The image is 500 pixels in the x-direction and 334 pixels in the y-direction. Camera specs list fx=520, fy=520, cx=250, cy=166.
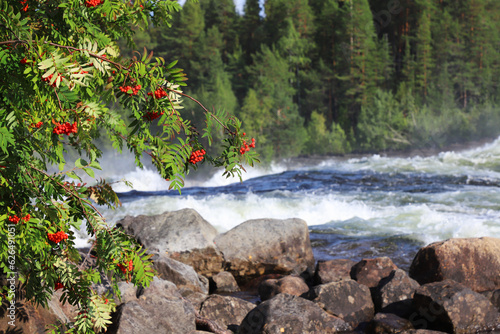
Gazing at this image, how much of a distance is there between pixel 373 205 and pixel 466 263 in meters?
7.65

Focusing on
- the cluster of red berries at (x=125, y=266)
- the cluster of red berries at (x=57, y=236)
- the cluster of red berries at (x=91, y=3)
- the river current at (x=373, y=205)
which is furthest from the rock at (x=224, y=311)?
the cluster of red berries at (x=91, y=3)

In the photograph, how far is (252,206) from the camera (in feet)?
49.4

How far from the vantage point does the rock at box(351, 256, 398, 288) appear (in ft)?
24.6

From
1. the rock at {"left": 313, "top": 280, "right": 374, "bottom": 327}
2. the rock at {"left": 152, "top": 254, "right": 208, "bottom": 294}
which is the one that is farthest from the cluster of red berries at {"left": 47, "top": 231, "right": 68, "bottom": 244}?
the rock at {"left": 152, "top": 254, "right": 208, "bottom": 294}

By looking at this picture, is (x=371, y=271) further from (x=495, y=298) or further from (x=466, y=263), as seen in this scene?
(x=495, y=298)

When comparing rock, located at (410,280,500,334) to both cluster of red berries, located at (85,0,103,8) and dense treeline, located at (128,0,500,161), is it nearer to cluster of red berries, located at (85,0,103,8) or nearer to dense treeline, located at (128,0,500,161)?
cluster of red berries, located at (85,0,103,8)

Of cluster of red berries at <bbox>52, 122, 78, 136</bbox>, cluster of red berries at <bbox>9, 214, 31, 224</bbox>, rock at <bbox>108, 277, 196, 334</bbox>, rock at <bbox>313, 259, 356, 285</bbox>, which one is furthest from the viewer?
rock at <bbox>313, 259, 356, 285</bbox>

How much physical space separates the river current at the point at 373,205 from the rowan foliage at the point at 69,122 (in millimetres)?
7077

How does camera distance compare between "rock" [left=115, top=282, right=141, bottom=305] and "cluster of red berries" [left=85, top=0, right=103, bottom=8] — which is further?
"rock" [left=115, top=282, right=141, bottom=305]

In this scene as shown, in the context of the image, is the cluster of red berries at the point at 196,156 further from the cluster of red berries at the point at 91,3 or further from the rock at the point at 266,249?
the rock at the point at 266,249

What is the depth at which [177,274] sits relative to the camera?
7.60 metres

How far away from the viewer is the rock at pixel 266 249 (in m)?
9.09

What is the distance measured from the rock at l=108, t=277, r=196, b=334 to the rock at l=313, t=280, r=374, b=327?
1891mm

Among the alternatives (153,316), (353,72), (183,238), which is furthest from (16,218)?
(353,72)
